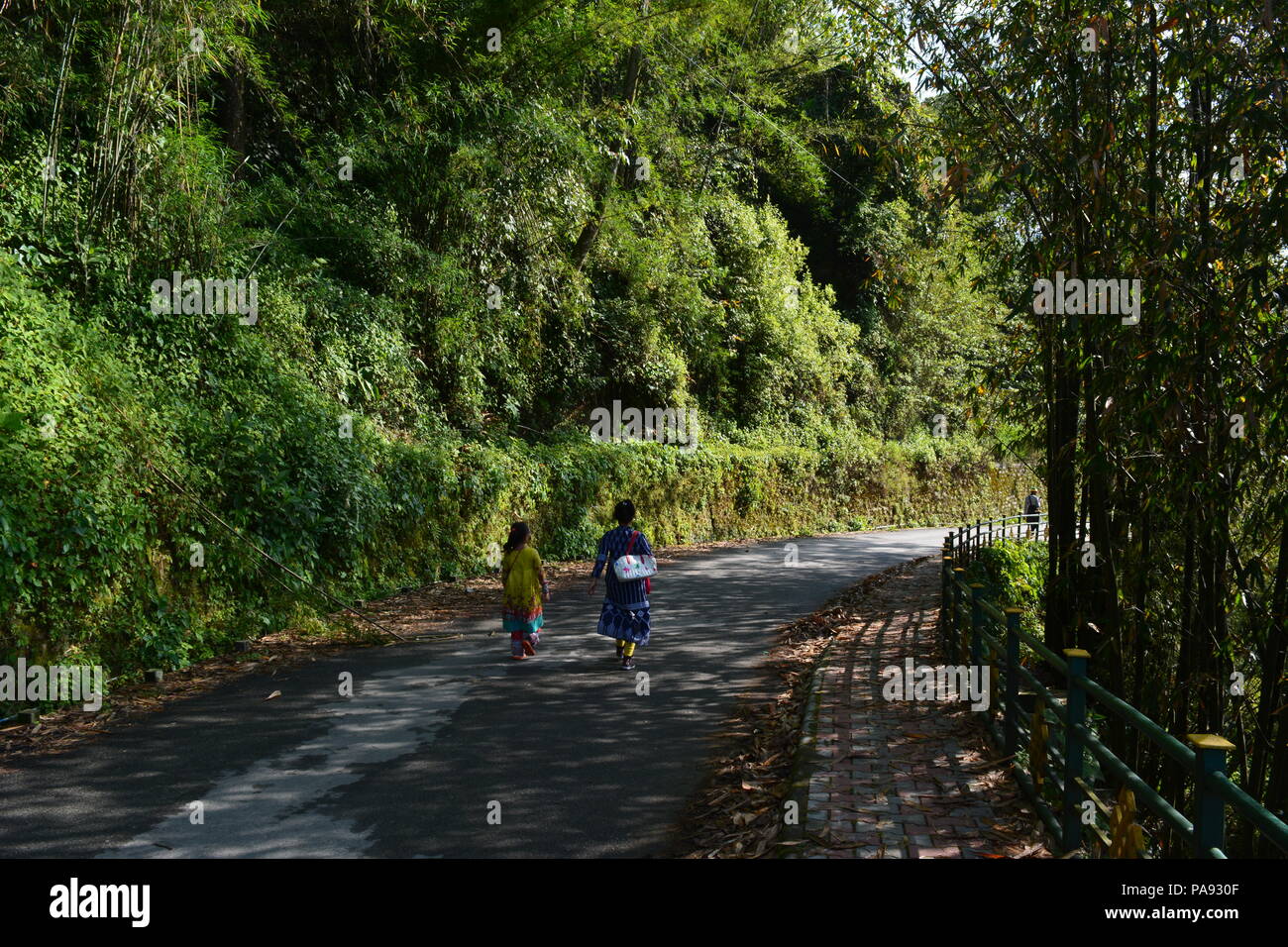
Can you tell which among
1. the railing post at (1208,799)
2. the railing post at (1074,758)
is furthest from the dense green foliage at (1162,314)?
the railing post at (1208,799)

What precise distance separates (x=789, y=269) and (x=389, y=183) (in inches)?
715

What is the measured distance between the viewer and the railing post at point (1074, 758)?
15.6 ft

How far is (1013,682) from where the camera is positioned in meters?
6.33

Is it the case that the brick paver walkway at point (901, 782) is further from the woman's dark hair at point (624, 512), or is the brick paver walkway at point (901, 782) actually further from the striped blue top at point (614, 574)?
the woman's dark hair at point (624, 512)

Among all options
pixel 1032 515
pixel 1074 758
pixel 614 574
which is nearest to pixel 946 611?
pixel 614 574

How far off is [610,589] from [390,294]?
344 inches

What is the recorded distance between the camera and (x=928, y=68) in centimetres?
910

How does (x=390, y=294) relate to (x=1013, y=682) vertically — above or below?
above

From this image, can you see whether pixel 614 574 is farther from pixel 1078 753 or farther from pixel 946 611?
pixel 1078 753

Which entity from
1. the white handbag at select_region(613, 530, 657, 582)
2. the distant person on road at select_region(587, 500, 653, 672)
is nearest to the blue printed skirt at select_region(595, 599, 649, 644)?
the distant person on road at select_region(587, 500, 653, 672)

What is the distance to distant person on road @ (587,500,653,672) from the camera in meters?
9.95

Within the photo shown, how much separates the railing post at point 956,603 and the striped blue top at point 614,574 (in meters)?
2.94

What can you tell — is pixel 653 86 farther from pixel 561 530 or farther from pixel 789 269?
pixel 561 530
